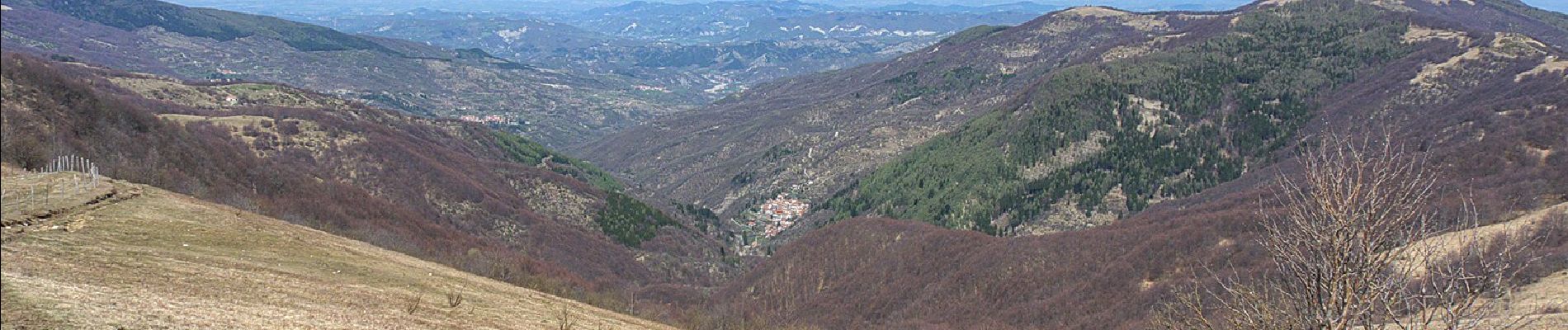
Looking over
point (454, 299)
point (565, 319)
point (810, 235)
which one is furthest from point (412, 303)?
point (810, 235)

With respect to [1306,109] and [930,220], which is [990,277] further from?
[1306,109]

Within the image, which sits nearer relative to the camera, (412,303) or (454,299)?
(412,303)

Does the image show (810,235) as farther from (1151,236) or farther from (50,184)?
(50,184)

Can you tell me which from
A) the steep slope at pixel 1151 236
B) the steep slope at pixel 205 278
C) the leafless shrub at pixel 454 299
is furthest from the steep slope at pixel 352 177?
the steep slope at pixel 1151 236

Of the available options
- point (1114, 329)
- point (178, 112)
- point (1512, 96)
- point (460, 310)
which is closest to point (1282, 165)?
point (1512, 96)

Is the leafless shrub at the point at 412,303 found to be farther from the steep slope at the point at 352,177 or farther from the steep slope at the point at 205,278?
the steep slope at the point at 352,177

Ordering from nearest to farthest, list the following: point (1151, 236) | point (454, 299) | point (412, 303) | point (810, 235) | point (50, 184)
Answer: point (412, 303), point (454, 299), point (50, 184), point (1151, 236), point (810, 235)

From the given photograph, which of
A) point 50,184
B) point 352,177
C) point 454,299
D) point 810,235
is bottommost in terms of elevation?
point 810,235

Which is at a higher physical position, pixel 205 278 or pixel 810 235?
pixel 205 278

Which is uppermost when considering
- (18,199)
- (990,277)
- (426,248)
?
(18,199)
